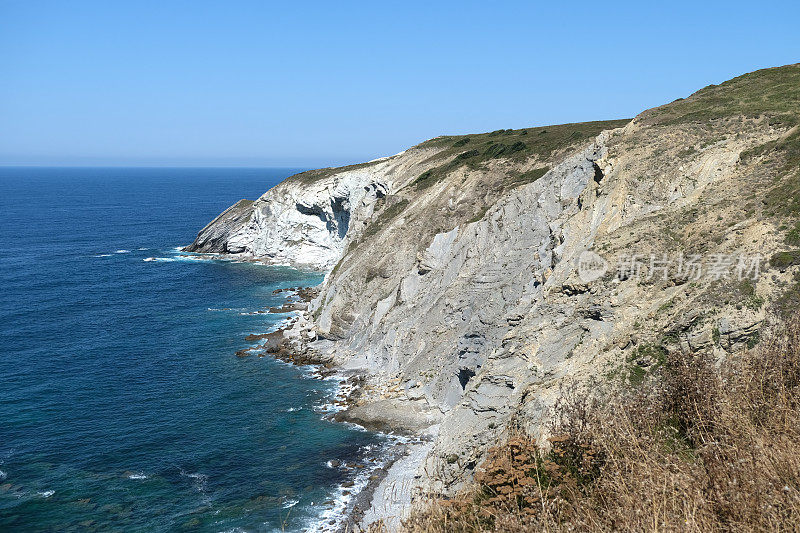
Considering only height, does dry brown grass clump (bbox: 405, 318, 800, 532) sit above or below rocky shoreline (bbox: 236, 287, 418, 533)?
above

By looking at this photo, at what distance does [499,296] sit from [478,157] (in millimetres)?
30457

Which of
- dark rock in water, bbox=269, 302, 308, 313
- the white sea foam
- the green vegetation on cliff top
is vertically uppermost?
the green vegetation on cliff top

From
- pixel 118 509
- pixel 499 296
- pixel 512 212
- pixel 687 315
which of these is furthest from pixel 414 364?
pixel 687 315

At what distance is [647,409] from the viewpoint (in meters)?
10.5

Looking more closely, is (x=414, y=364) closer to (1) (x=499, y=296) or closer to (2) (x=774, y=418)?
(1) (x=499, y=296)

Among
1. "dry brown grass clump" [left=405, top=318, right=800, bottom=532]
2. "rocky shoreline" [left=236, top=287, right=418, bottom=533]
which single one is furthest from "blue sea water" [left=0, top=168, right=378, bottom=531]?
"dry brown grass clump" [left=405, top=318, right=800, bottom=532]

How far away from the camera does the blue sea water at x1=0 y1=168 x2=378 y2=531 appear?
29156 millimetres

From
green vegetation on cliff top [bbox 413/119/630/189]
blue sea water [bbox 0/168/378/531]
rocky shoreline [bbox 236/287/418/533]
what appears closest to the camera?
rocky shoreline [bbox 236/287/418/533]

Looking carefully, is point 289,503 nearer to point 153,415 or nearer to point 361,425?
point 361,425

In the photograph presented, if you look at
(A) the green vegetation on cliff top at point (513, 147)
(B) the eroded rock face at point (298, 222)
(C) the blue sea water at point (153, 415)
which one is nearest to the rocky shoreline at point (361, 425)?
(C) the blue sea water at point (153, 415)

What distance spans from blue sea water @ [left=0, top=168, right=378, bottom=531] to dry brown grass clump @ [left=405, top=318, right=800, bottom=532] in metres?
7.64

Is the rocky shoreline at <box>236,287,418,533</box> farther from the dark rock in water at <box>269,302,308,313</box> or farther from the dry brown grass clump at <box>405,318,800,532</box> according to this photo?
the dry brown grass clump at <box>405,318,800,532</box>

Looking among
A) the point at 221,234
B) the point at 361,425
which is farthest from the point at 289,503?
the point at 221,234

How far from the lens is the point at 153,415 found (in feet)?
129
